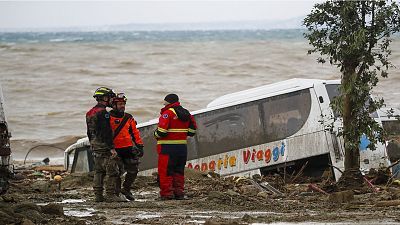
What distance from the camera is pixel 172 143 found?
1452 cm

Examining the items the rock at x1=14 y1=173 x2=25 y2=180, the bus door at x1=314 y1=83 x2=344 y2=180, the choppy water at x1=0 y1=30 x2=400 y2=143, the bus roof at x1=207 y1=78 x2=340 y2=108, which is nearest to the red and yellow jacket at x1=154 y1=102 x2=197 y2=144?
the bus door at x1=314 y1=83 x2=344 y2=180

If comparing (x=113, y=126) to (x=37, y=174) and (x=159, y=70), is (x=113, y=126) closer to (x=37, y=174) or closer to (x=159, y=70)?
(x=37, y=174)

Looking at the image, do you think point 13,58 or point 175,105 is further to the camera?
point 13,58

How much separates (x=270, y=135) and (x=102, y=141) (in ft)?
15.2

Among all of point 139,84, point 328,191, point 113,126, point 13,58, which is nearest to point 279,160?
point 328,191

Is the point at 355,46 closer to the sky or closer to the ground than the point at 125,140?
closer to the sky

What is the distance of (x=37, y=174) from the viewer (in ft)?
68.7

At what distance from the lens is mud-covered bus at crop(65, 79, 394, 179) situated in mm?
17125

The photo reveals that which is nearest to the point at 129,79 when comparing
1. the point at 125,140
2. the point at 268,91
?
the point at 268,91

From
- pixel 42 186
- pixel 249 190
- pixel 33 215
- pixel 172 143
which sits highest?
pixel 172 143

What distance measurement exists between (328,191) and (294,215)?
3.62m

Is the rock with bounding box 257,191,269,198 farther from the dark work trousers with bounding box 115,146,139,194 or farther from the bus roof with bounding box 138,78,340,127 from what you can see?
the bus roof with bounding box 138,78,340,127

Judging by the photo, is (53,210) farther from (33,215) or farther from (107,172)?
(107,172)

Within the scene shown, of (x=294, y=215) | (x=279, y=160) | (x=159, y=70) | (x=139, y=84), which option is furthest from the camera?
(x=159, y=70)
